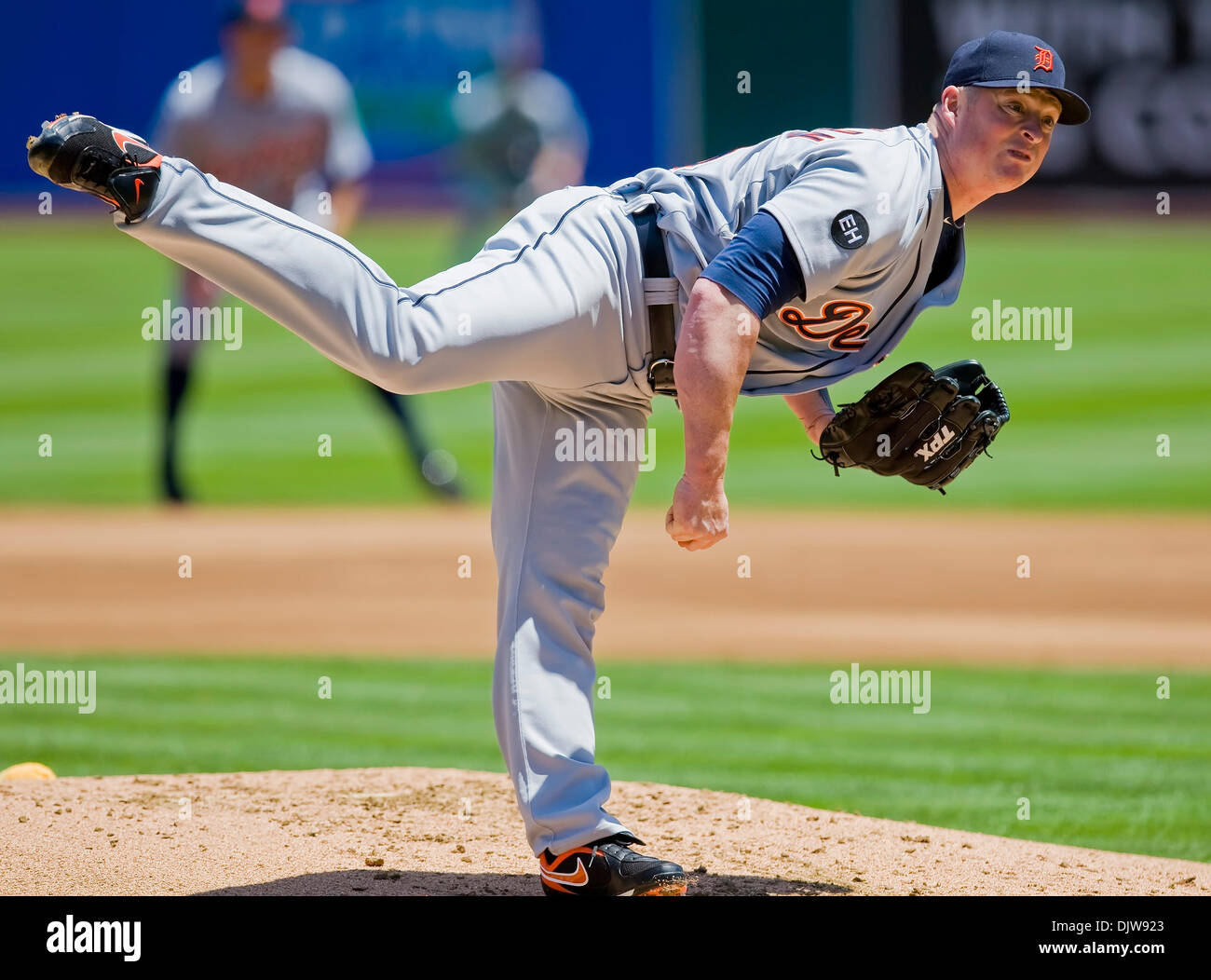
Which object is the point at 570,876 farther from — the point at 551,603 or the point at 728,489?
the point at 728,489

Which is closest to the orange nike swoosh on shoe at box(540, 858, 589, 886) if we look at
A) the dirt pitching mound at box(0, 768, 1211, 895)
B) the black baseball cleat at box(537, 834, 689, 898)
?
the black baseball cleat at box(537, 834, 689, 898)

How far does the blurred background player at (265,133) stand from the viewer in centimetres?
963

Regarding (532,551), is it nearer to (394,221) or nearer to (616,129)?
(616,129)

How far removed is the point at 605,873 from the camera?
3.09 meters

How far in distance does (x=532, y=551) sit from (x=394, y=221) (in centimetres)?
1727

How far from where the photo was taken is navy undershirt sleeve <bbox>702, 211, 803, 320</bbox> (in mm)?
2840

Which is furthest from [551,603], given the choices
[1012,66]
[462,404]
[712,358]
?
[462,404]

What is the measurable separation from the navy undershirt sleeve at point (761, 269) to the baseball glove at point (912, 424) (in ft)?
1.81

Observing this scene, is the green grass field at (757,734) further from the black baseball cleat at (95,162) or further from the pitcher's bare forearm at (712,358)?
the black baseball cleat at (95,162)

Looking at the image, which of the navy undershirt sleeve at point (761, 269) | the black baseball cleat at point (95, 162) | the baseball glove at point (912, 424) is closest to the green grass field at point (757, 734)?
the baseball glove at point (912, 424)

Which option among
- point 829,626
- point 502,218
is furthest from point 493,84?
point 829,626

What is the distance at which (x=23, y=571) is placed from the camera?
8.62 metres

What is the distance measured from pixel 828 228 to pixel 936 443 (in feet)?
2.35
